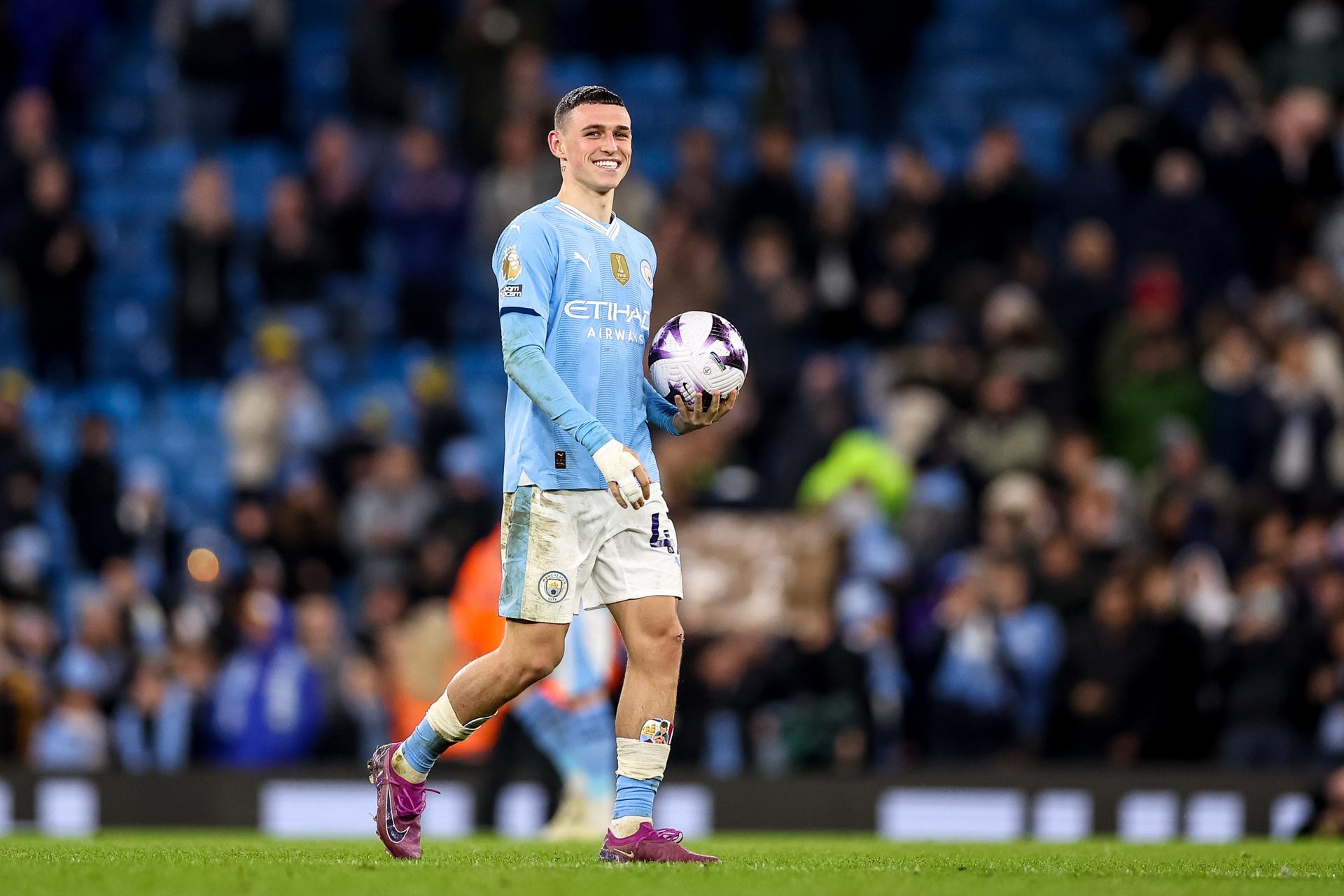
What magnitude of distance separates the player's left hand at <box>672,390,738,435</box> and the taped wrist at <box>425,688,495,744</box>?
128cm

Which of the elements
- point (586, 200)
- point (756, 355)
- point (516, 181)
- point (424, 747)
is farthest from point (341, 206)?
point (424, 747)

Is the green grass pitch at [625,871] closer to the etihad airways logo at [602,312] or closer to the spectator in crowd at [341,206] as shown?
the etihad airways logo at [602,312]

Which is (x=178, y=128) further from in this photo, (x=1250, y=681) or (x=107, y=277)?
(x=1250, y=681)

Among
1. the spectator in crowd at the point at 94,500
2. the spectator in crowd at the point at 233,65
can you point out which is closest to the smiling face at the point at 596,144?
the spectator in crowd at the point at 94,500

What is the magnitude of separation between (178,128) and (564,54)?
3895 millimetres

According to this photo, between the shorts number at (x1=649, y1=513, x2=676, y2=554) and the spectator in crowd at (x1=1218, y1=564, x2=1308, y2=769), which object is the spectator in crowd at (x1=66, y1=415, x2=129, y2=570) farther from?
the shorts number at (x1=649, y1=513, x2=676, y2=554)

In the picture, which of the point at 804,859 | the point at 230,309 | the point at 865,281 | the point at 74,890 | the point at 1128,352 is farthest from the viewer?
the point at 230,309

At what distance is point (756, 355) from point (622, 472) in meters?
10.5

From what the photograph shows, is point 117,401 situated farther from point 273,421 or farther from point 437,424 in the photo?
point 437,424

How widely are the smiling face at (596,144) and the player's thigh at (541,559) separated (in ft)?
3.81

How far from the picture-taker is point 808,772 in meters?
14.3

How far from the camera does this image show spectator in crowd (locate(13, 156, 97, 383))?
1948 cm

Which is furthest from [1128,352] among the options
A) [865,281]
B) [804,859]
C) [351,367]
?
[804,859]

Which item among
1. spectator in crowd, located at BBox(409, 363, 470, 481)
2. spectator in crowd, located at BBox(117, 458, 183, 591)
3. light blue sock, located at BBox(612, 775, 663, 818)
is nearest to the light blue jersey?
light blue sock, located at BBox(612, 775, 663, 818)
